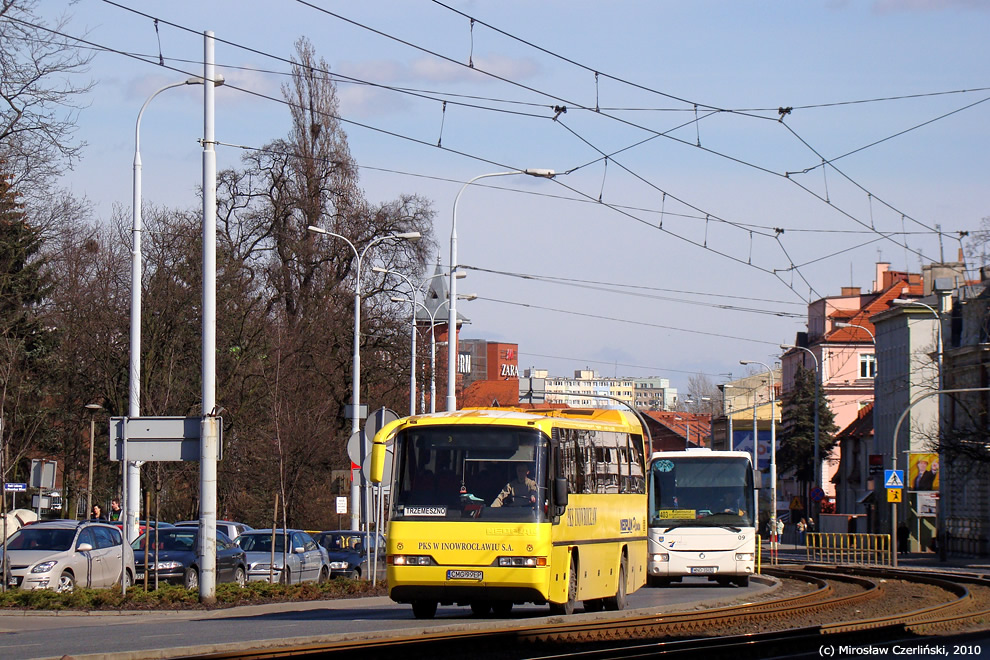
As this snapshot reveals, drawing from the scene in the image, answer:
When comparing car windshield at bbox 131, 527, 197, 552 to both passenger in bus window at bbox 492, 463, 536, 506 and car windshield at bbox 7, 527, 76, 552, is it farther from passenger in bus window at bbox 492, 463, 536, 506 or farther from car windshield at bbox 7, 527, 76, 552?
passenger in bus window at bbox 492, 463, 536, 506

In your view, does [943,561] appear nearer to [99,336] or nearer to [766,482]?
[99,336]

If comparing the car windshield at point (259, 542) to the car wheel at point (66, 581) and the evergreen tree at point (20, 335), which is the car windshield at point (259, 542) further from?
the evergreen tree at point (20, 335)

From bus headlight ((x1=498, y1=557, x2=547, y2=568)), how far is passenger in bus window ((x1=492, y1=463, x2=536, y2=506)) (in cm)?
72

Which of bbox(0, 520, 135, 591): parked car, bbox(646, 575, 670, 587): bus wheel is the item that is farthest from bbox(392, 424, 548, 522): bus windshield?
bbox(646, 575, 670, 587): bus wheel

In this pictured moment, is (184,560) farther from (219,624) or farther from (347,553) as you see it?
(219,624)

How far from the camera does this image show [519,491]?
58.4 ft

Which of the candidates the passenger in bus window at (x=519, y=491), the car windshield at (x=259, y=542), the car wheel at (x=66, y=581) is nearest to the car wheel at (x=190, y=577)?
the car wheel at (x=66, y=581)

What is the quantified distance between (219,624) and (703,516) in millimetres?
13602

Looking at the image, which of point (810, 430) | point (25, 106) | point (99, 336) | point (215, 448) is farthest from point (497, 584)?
point (810, 430)

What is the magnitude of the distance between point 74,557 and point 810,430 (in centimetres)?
7600

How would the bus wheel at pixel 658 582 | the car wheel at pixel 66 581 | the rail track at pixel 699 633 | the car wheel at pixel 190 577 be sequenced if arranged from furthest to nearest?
the bus wheel at pixel 658 582, the car wheel at pixel 190 577, the car wheel at pixel 66 581, the rail track at pixel 699 633

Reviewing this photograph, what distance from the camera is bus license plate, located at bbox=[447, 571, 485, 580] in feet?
57.0

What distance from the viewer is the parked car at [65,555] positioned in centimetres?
2448

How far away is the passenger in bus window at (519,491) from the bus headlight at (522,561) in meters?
0.72
